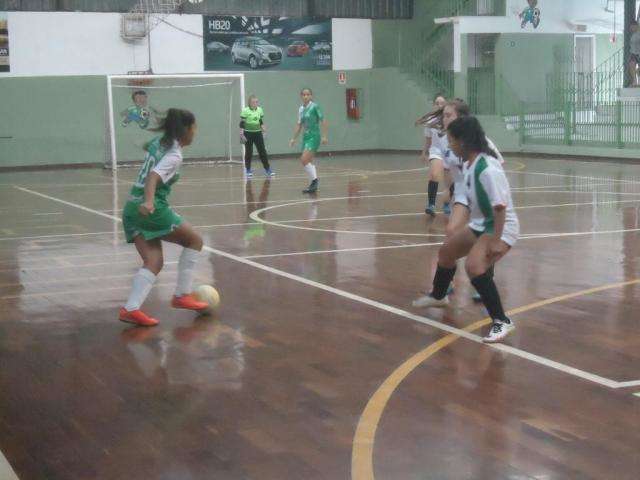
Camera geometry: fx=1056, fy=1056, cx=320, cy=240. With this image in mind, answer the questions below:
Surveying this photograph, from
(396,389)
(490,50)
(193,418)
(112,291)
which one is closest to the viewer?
(193,418)

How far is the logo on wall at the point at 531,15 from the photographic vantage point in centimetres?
3306

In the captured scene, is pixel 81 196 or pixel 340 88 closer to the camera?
pixel 81 196

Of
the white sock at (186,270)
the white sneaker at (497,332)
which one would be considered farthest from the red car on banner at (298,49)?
the white sneaker at (497,332)

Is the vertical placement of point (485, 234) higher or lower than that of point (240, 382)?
higher

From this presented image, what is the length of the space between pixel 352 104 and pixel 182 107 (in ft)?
21.4

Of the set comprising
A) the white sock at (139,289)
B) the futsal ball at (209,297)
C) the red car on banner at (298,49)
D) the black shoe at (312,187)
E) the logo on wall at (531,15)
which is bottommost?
the futsal ball at (209,297)

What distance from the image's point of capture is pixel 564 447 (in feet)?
17.9

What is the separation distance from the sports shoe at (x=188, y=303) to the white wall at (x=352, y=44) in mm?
27241

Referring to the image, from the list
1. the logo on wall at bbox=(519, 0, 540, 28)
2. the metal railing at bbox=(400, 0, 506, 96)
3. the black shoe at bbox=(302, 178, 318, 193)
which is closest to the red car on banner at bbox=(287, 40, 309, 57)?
the metal railing at bbox=(400, 0, 506, 96)

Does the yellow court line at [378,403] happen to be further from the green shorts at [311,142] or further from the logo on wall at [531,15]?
the logo on wall at [531,15]

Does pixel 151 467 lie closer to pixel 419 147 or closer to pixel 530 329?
pixel 530 329

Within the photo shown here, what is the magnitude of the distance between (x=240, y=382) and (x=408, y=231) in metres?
7.77

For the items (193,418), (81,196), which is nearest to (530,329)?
(193,418)

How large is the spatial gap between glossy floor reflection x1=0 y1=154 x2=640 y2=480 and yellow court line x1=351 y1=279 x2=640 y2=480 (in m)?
0.02
